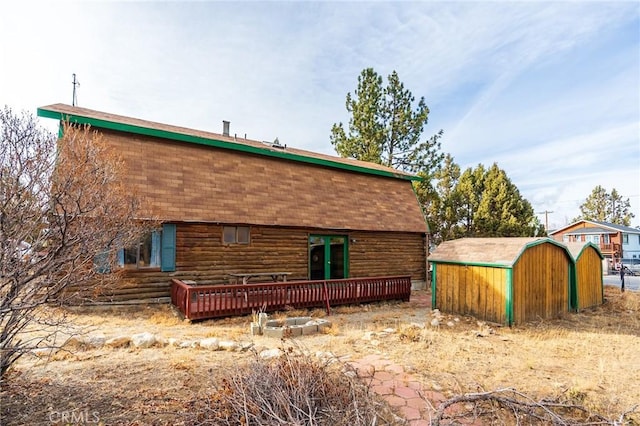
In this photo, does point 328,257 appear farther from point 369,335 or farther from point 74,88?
point 74,88

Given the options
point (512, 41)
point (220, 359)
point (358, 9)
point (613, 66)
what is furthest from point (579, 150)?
point (220, 359)

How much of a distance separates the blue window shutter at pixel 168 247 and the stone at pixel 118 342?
3.82 metres

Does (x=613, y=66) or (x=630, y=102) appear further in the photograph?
(x=630, y=102)

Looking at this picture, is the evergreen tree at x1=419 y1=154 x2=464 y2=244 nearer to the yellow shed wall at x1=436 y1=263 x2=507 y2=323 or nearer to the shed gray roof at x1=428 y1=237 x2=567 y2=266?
the shed gray roof at x1=428 y1=237 x2=567 y2=266

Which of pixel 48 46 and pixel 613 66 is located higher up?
pixel 613 66

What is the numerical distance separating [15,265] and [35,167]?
1311 millimetres

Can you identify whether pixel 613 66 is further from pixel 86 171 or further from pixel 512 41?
pixel 86 171

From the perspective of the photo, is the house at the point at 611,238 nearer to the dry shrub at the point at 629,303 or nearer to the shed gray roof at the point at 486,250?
the dry shrub at the point at 629,303

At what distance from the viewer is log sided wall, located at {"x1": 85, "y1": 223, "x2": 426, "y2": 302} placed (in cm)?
915

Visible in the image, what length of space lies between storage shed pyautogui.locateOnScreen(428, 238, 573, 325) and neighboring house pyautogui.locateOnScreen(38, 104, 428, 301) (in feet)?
13.8

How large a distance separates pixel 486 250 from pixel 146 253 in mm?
9844

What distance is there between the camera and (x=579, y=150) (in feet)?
66.9

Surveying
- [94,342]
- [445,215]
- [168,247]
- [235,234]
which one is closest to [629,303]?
[445,215]

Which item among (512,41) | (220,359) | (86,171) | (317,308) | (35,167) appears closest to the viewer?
(35,167)
